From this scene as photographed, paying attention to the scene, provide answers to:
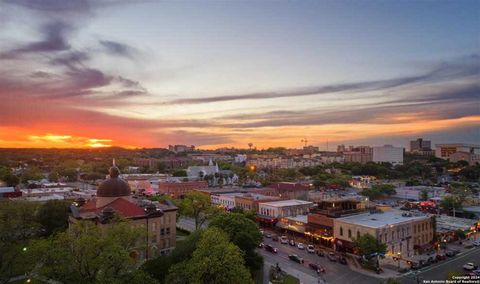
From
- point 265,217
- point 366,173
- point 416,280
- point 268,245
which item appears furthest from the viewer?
point 366,173

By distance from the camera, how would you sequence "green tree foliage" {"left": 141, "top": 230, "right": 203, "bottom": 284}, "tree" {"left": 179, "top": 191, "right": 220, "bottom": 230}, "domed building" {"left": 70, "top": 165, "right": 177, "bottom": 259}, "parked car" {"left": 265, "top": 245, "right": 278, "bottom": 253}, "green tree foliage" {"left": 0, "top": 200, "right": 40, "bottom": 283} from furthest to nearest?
"tree" {"left": 179, "top": 191, "right": 220, "bottom": 230}, "parked car" {"left": 265, "top": 245, "right": 278, "bottom": 253}, "domed building" {"left": 70, "top": 165, "right": 177, "bottom": 259}, "green tree foliage" {"left": 141, "top": 230, "right": 203, "bottom": 284}, "green tree foliage" {"left": 0, "top": 200, "right": 40, "bottom": 283}

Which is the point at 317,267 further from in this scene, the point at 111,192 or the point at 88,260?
the point at 111,192

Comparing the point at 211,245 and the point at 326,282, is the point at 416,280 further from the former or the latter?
the point at 211,245

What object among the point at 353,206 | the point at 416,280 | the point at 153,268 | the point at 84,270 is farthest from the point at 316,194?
the point at 84,270

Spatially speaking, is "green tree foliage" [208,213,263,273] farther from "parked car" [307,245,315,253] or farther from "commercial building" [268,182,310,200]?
"commercial building" [268,182,310,200]

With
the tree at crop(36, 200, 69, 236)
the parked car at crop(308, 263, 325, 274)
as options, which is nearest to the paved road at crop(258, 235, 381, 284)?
the parked car at crop(308, 263, 325, 274)

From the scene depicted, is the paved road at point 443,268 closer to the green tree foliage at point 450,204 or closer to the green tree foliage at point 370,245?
the green tree foliage at point 370,245

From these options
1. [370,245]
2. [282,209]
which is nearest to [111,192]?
[282,209]
